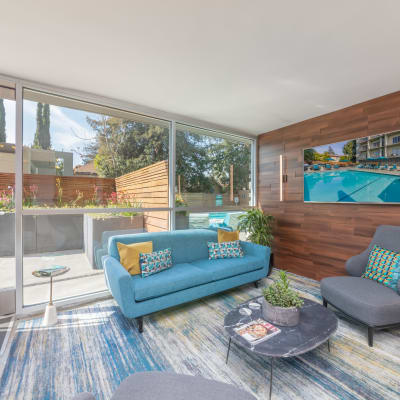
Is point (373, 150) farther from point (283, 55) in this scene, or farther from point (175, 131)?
point (175, 131)

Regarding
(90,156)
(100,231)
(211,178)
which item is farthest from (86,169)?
(211,178)

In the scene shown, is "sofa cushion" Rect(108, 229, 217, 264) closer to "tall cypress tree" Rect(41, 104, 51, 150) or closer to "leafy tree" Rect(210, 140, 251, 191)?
"leafy tree" Rect(210, 140, 251, 191)

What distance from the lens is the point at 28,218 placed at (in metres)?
2.72

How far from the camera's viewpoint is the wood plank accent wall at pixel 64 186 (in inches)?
103

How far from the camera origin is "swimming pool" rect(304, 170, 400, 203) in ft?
9.66

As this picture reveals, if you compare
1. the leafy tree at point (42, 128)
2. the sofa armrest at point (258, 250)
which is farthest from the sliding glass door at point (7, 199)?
the sofa armrest at point (258, 250)

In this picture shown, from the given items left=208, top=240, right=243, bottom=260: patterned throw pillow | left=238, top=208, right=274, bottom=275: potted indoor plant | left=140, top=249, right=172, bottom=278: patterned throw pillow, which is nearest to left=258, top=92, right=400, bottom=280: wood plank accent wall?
left=238, top=208, right=274, bottom=275: potted indoor plant

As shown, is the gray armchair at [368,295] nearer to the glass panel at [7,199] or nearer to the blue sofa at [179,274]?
the blue sofa at [179,274]

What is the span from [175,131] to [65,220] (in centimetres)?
208

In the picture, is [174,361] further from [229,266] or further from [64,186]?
[64,186]

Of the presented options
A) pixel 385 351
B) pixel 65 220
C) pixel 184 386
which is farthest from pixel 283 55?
pixel 65 220

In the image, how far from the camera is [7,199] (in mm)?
2615

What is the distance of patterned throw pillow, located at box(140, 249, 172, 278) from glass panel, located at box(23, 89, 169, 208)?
914 millimetres

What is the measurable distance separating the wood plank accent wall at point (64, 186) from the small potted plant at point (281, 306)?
7.91 ft
